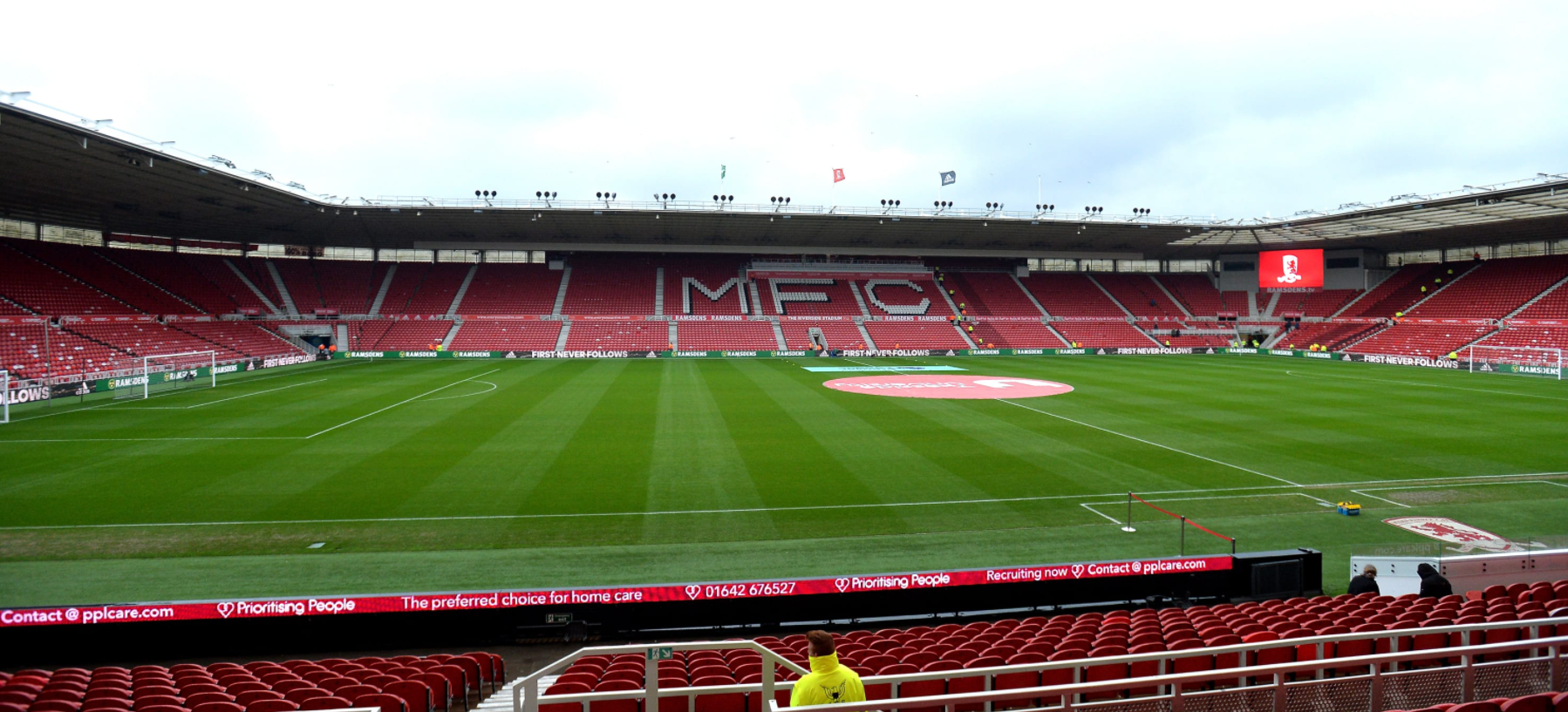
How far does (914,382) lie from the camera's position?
39500 millimetres

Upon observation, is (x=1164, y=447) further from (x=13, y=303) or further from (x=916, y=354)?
(x=13, y=303)

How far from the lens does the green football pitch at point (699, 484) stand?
12.9 m

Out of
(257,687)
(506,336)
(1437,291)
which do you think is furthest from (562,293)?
(1437,291)

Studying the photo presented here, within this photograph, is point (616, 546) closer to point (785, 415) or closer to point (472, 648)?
point (472, 648)

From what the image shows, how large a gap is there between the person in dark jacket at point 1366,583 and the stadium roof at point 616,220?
124ft

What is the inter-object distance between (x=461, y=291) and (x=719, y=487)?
187 ft

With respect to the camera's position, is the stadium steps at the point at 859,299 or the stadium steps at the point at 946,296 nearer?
the stadium steps at the point at 859,299

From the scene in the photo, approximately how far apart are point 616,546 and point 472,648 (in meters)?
4.01

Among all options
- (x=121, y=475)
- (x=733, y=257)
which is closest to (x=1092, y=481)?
(x=121, y=475)

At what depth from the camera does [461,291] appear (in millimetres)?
66812

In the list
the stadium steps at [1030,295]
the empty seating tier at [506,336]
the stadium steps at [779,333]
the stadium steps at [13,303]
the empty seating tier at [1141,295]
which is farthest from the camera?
the empty seating tier at [1141,295]

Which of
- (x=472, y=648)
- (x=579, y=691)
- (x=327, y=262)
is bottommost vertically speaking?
(x=472, y=648)

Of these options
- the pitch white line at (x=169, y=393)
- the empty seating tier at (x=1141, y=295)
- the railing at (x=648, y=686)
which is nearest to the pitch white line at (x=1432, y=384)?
the empty seating tier at (x=1141, y=295)

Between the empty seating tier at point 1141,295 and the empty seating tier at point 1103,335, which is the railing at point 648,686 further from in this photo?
the empty seating tier at point 1141,295
